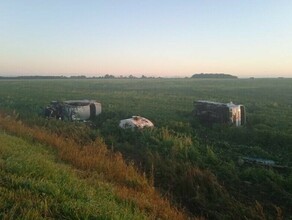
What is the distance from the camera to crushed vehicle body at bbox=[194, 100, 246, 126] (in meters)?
17.2

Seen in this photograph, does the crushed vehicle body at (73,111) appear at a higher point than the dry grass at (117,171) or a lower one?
lower

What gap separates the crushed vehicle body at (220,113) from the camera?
17250mm

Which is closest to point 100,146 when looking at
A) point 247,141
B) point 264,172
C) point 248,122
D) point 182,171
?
point 182,171

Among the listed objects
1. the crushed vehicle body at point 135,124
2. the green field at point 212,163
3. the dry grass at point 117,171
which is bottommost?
the green field at point 212,163

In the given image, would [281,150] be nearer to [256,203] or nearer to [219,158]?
[219,158]

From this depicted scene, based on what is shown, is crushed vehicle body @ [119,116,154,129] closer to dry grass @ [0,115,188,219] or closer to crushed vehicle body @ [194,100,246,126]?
dry grass @ [0,115,188,219]

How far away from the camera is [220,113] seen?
17547 mm

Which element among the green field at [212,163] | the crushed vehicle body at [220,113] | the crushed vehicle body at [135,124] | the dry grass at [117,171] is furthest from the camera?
the crushed vehicle body at [220,113]

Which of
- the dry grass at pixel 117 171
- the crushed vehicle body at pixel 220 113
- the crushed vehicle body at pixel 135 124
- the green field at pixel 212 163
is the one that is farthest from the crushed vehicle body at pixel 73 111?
the dry grass at pixel 117 171

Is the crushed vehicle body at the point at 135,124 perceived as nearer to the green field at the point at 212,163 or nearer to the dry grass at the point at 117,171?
the green field at the point at 212,163

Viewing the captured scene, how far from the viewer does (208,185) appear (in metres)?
9.13

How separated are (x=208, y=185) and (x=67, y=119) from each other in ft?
36.8

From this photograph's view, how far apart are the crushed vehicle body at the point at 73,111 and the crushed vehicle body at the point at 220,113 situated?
17.4ft

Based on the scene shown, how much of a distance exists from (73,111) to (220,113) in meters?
6.89
